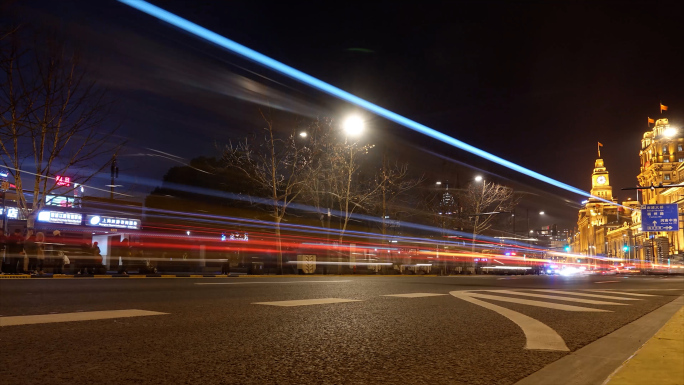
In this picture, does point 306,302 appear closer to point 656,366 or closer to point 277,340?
point 277,340

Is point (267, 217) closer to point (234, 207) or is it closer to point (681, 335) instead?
point (234, 207)

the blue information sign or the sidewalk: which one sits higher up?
the blue information sign

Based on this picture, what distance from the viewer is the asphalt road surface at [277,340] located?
10.6 ft

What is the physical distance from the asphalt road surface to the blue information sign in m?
44.2

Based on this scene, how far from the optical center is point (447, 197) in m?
59.7

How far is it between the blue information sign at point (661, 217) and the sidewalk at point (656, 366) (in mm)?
47300

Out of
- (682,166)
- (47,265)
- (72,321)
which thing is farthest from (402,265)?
(682,166)

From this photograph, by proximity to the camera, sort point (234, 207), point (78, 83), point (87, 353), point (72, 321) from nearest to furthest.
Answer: point (87, 353)
point (72, 321)
point (78, 83)
point (234, 207)

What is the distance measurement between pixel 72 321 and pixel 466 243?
5098cm

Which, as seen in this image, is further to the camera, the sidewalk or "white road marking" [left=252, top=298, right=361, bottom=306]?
"white road marking" [left=252, top=298, right=361, bottom=306]

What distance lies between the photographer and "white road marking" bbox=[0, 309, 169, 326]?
503 centimetres

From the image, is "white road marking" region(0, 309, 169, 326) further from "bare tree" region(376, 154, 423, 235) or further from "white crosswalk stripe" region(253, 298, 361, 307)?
"bare tree" region(376, 154, 423, 235)

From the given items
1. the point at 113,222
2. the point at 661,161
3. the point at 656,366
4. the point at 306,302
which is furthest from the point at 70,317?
the point at 661,161

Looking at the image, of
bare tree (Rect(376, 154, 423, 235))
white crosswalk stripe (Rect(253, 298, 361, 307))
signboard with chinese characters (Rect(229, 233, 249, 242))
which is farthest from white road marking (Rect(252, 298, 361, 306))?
signboard with chinese characters (Rect(229, 233, 249, 242))
